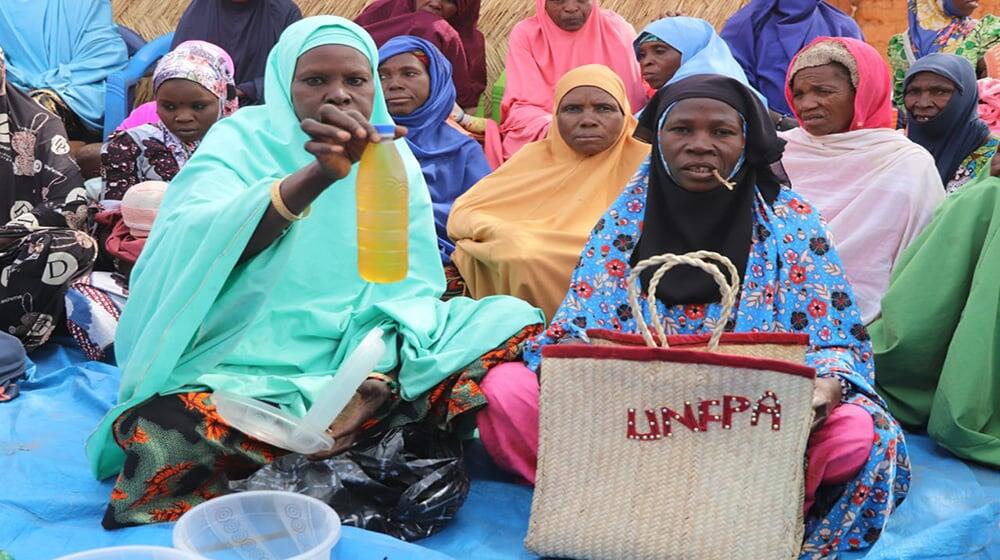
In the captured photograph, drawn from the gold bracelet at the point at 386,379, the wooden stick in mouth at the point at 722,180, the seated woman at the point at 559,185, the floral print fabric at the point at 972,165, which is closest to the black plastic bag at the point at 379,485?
the gold bracelet at the point at 386,379

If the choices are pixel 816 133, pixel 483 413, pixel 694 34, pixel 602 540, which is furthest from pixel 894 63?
pixel 602 540

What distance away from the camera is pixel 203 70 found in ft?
14.1

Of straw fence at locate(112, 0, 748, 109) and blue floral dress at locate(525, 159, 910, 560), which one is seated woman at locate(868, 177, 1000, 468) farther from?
straw fence at locate(112, 0, 748, 109)

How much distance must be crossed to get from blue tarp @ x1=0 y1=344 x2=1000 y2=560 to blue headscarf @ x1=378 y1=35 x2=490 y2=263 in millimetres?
1765

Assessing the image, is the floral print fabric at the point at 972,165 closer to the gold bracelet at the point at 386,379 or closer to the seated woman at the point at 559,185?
the seated woman at the point at 559,185

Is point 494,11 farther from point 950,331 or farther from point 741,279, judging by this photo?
point 741,279

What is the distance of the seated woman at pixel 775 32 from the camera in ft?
18.2

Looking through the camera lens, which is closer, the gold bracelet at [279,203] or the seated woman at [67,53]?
the gold bracelet at [279,203]

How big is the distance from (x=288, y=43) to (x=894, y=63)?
4.31m

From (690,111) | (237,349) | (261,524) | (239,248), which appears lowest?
(261,524)

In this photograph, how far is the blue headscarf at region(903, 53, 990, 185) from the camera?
14.1ft

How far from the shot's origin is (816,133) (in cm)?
401

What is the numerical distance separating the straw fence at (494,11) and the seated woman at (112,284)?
2.60 metres

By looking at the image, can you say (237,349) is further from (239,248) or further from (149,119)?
(149,119)
